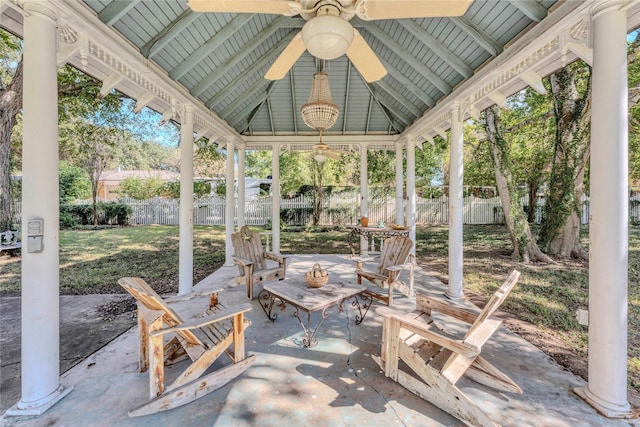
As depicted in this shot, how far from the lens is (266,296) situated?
14.2 feet

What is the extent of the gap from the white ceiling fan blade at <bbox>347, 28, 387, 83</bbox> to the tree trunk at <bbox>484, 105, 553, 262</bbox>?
5013 millimetres

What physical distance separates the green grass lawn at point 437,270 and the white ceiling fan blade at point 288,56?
161 inches

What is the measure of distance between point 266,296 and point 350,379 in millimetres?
2255

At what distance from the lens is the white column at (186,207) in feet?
14.4

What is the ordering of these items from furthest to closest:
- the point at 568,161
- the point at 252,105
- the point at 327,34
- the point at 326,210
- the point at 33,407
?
the point at 326,210
the point at 252,105
the point at 568,161
the point at 33,407
the point at 327,34

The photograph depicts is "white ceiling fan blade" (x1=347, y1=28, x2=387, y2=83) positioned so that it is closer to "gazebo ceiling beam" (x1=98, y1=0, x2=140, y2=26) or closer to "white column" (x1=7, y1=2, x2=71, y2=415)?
"gazebo ceiling beam" (x1=98, y1=0, x2=140, y2=26)

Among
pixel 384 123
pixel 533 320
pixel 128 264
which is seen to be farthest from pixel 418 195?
pixel 128 264

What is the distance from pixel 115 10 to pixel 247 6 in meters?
1.60

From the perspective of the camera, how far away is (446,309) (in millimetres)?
2578

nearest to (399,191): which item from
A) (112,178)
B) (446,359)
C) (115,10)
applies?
(446,359)

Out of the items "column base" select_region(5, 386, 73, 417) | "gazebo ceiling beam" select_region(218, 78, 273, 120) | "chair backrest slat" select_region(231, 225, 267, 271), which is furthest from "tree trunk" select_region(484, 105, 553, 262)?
"column base" select_region(5, 386, 73, 417)

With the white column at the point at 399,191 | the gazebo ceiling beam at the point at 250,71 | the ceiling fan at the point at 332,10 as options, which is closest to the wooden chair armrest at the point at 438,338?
the ceiling fan at the point at 332,10

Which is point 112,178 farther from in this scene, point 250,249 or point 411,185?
point 411,185

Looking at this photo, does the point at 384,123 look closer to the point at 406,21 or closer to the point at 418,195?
the point at 406,21
